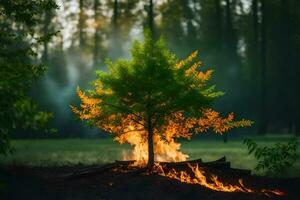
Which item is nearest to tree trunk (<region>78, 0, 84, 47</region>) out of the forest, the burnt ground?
the forest

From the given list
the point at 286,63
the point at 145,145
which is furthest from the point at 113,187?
the point at 286,63

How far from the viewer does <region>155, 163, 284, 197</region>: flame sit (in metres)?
13.4

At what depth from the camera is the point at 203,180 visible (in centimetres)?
1382

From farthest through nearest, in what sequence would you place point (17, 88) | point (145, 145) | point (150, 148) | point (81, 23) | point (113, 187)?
point (81, 23) → point (145, 145) → point (150, 148) → point (113, 187) → point (17, 88)

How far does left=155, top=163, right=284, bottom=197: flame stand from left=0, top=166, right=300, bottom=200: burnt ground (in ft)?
1.44

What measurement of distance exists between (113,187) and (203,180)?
2.41 meters

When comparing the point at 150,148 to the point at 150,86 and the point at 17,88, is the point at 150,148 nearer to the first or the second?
the point at 150,86

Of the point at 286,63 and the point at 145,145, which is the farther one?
the point at 286,63

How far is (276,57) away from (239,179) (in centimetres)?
3865

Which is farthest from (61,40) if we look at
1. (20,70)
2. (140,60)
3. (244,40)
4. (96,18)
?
(20,70)

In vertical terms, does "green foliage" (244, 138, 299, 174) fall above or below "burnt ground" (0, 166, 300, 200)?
above

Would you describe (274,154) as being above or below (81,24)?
below

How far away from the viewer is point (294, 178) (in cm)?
1530

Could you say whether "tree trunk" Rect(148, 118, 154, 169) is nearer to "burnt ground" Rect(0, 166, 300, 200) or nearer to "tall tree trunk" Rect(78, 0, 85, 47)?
"burnt ground" Rect(0, 166, 300, 200)
